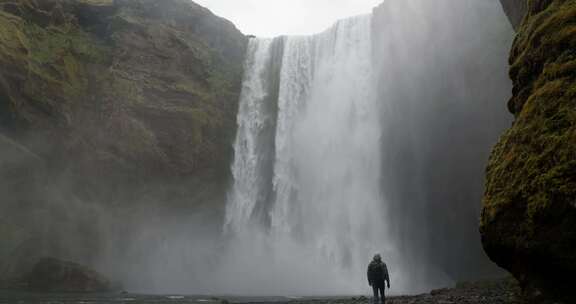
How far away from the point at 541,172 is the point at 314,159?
27.5m

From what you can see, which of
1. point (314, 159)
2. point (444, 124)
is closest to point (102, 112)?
point (314, 159)

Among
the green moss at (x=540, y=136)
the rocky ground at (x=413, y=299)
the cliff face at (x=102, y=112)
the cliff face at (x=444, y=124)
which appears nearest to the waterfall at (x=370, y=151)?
the cliff face at (x=444, y=124)

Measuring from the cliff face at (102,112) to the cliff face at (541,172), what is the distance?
2705 cm

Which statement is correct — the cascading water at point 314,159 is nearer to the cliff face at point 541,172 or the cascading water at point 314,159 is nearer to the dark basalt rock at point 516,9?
the dark basalt rock at point 516,9

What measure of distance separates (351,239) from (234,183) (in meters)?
10.1

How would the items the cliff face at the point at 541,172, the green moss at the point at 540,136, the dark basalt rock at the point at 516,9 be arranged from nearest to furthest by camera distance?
the cliff face at the point at 541,172 → the green moss at the point at 540,136 → the dark basalt rock at the point at 516,9

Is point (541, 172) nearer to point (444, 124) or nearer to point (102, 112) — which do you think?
point (444, 124)

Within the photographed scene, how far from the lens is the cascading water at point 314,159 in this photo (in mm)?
30734

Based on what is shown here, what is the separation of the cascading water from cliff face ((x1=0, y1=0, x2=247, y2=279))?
2.25 m

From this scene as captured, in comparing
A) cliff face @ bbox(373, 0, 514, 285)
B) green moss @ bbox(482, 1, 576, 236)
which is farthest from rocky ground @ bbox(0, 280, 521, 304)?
cliff face @ bbox(373, 0, 514, 285)

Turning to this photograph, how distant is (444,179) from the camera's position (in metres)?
28.2

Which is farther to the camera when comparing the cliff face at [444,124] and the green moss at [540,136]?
the cliff face at [444,124]

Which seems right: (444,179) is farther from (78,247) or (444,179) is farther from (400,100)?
(78,247)

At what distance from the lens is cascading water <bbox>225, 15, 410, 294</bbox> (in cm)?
3073
